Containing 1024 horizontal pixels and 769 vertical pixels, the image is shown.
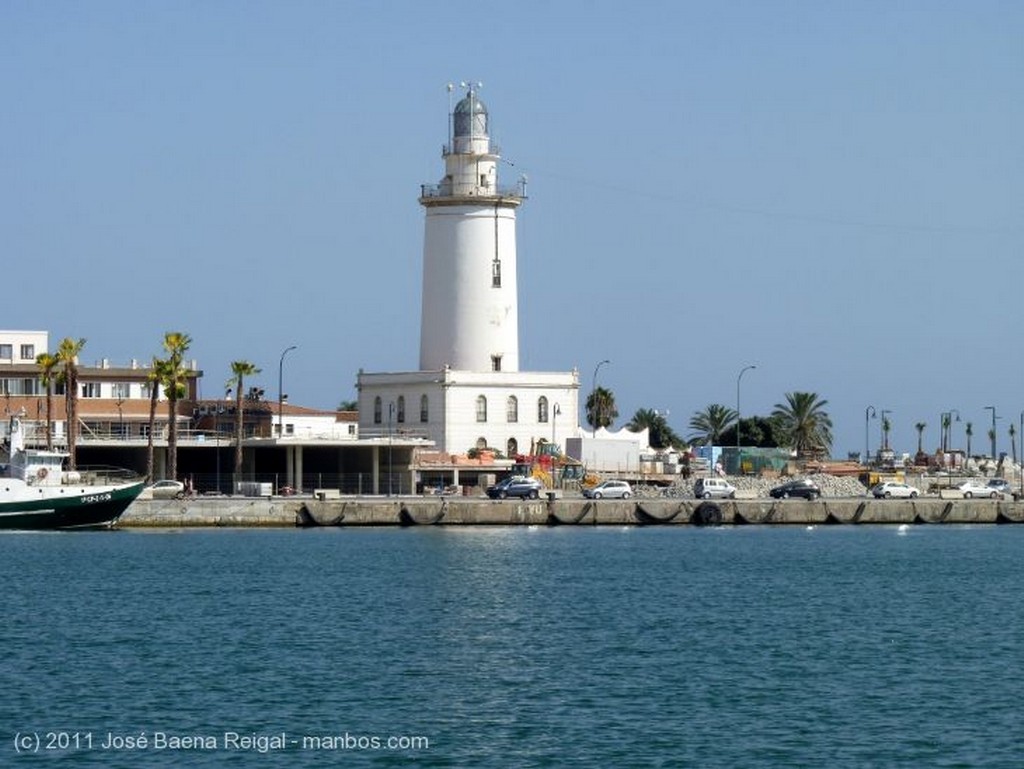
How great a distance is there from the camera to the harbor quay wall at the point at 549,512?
85.7 metres

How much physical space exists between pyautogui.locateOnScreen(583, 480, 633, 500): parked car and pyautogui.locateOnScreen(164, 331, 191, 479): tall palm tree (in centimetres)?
1892

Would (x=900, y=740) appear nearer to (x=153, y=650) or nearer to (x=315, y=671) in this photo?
(x=315, y=671)

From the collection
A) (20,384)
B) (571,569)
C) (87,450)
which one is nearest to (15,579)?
(571,569)

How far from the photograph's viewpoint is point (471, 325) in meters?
103

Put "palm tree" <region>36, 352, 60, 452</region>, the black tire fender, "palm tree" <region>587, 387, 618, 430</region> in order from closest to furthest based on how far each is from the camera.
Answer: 1. the black tire fender
2. "palm tree" <region>36, 352, 60, 452</region>
3. "palm tree" <region>587, 387, 618, 430</region>

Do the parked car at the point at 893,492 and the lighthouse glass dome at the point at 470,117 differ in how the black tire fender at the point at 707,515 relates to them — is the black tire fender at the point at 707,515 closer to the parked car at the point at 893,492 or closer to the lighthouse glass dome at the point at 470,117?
the parked car at the point at 893,492

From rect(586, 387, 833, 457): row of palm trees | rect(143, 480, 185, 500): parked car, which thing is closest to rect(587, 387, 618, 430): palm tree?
rect(586, 387, 833, 457): row of palm trees

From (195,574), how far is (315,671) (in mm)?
23899

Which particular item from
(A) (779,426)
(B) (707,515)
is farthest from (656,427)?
(B) (707,515)

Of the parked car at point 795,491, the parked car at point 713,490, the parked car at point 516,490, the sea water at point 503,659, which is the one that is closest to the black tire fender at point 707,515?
the parked car at point 713,490

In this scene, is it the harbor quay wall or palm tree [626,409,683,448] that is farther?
palm tree [626,409,683,448]

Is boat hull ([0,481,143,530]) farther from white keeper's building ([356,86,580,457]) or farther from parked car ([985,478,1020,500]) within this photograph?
parked car ([985,478,1020,500])

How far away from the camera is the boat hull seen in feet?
265

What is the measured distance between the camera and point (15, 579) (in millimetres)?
60969
